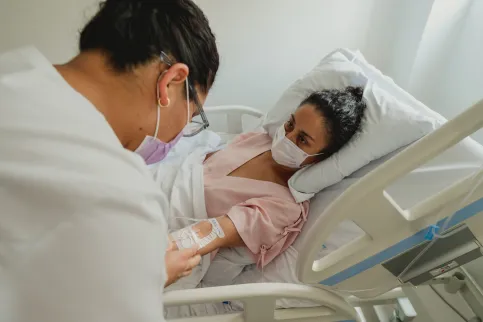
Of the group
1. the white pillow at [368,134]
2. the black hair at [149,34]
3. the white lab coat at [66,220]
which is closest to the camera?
the white lab coat at [66,220]

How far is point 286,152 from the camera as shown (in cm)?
152

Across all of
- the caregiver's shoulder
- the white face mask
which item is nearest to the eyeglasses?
the caregiver's shoulder

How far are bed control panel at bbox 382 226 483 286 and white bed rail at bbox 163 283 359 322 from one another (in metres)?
0.20

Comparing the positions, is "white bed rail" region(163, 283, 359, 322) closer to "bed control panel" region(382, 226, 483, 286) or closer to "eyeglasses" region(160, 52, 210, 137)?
"bed control panel" region(382, 226, 483, 286)

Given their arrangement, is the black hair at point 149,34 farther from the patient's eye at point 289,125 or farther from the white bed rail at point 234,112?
the white bed rail at point 234,112

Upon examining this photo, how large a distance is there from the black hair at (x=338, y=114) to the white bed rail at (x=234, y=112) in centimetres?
46

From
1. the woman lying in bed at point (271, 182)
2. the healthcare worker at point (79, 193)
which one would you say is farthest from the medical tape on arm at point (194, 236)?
the healthcare worker at point (79, 193)

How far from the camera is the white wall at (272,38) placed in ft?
6.73

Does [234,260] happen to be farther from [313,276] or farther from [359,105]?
[359,105]

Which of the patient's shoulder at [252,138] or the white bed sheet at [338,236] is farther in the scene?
the patient's shoulder at [252,138]

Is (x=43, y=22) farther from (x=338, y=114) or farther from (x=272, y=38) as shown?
(x=338, y=114)

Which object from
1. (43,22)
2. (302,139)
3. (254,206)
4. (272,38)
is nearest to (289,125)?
(302,139)

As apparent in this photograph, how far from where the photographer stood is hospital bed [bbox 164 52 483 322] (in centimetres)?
91

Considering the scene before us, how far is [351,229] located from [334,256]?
1.02 ft
